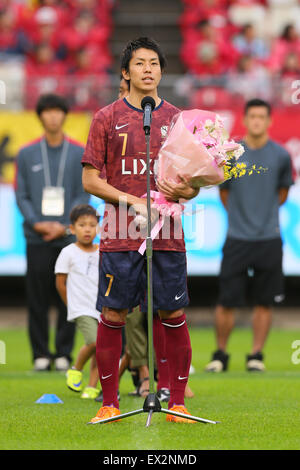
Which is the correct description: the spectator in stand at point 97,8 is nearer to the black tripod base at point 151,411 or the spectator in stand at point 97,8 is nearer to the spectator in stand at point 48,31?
the spectator in stand at point 48,31

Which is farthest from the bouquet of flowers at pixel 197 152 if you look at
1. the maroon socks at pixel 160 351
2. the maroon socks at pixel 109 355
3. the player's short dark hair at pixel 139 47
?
the maroon socks at pixel 160 351

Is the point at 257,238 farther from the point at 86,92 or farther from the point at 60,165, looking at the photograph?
the point at 86,92

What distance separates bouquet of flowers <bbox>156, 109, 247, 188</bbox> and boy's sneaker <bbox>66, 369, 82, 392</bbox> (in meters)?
2.27

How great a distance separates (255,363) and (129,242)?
3919 mm

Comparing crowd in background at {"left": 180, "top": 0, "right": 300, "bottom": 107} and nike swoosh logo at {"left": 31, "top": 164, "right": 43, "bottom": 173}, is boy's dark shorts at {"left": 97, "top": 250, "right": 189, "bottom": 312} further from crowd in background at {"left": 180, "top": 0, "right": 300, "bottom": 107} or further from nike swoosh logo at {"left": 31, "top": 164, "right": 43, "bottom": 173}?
crowd in background at {"left": 180, "top": 0, "right": 300, "bottom": 107}

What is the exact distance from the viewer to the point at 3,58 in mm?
16016

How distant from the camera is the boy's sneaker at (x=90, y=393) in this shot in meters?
7.23

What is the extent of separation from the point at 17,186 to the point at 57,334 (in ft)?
4.93

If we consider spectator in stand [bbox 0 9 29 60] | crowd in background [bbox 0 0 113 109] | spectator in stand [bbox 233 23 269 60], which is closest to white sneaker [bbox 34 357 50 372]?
crowd in background [bbox 0 0 113 109]

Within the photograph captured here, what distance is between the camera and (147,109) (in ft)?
17.5

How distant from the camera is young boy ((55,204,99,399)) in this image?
7.24 metres

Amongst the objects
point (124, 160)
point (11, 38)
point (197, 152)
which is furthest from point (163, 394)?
point (11, 38)

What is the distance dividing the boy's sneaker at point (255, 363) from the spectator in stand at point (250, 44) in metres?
8.68
